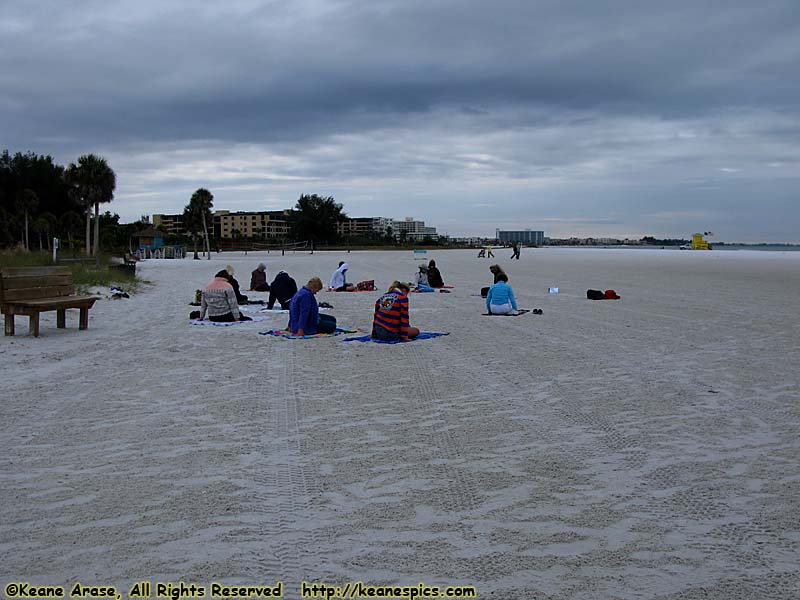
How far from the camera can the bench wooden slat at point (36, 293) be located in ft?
34.9

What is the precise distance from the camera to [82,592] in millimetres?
3117

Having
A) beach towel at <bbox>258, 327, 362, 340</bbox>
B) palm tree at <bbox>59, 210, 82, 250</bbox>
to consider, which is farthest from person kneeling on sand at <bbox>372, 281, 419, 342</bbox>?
palm tree at <bbox>59, 210, 82, 250</bbox>

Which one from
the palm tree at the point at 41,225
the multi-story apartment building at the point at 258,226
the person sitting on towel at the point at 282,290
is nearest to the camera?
the person sitting on towel at the point at 282,290

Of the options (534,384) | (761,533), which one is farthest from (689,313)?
(761,533)

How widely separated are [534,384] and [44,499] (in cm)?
491

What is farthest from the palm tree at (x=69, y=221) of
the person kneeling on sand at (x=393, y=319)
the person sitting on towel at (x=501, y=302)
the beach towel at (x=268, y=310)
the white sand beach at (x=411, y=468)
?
the white sand beach at (x=411, y=468)

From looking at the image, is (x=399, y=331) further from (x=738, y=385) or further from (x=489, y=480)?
(x=489, y=480)

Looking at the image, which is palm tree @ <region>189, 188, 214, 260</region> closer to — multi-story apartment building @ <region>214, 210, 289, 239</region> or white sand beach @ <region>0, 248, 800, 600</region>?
white sand beach @ <region>0, 248, 800, 600</region>

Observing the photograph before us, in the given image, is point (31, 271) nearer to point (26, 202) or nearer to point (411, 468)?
point (411, 468)

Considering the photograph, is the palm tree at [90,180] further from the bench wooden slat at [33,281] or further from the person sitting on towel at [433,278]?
the bench wooden slat at [33,281]

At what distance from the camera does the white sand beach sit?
11.1 feet

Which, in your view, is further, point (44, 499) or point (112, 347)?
point (112, 347)

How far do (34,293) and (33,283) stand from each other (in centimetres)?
16

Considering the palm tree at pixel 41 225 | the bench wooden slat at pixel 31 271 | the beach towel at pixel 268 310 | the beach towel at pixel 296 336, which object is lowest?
the beach towel at pixel 296 336
